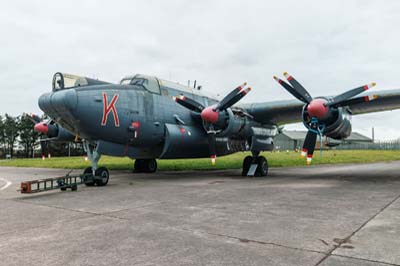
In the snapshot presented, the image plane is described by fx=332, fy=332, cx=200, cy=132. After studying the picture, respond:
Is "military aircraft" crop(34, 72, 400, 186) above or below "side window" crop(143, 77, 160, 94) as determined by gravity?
below

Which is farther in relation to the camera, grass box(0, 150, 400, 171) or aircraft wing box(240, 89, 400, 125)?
grass box(0, 150, 400, 171)

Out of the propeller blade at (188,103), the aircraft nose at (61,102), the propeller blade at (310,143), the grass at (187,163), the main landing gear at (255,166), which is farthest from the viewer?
the grass at (187,163)

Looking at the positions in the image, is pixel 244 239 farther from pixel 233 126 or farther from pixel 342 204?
pixel 233 126

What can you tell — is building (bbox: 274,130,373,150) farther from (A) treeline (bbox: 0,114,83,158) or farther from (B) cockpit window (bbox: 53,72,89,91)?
(B) cockpit window (bbox: 53,72,89,91)

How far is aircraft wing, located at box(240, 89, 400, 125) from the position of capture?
13.8 m

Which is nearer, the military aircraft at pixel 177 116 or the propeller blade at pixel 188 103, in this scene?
the military aircraft at pixel 177 116

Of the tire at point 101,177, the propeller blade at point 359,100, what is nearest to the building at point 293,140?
the propeller blade at point 359,100

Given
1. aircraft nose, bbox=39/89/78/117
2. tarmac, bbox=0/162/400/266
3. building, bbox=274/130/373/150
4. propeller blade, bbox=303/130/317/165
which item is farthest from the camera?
building, bbox=274/130/373/150

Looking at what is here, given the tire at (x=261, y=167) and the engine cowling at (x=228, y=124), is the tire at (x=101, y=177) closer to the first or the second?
the engine cowling at (x=228, y=124)

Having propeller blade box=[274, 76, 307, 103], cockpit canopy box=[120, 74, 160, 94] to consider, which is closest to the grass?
cockpit canopy box=[120, 74, 160, 94]

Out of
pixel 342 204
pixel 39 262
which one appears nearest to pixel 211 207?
pixel 342 204

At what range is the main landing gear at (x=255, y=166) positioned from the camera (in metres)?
17.3

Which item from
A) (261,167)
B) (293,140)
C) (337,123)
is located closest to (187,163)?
(261,167)

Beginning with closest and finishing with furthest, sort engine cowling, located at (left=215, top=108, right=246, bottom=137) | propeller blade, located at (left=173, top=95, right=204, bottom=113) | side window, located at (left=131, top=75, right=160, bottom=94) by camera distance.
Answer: side window, located at (left=131, top=75, right=160, bottom=94) < propeller blade, located at (left=173, top=95, right=204, bottom=113) < engine cowling, located at (left=215, top=108, right=246, bottom=137)
